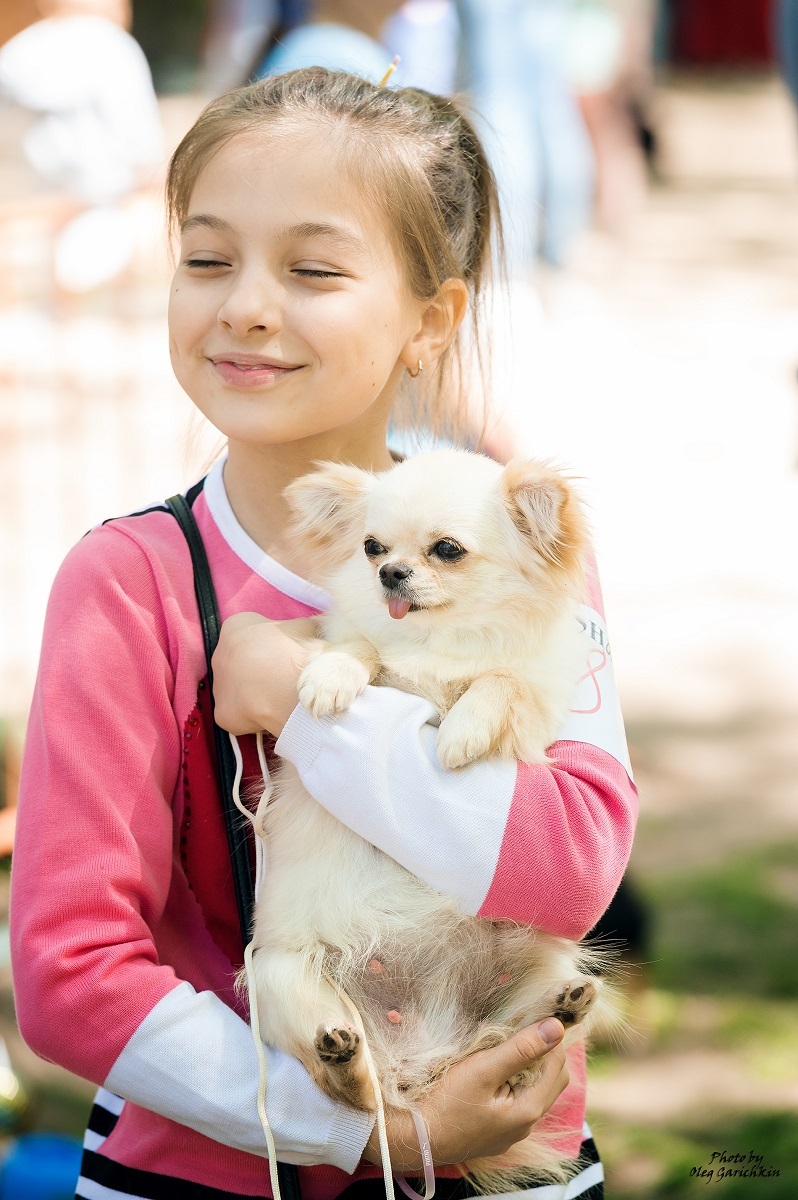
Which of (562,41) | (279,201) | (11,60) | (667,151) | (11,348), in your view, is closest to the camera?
(279,201)

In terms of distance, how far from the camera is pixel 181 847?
4.90ft

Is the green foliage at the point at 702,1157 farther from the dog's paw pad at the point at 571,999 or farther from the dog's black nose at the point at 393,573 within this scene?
the dog's black nose at the point at 393,573

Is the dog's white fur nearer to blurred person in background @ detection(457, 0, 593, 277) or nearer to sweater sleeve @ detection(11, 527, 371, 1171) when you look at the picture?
sweater sleeve @ detection(11, 527, 371, 1171)

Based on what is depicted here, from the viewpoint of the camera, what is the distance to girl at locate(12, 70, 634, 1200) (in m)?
1.32

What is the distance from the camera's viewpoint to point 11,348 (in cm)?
438

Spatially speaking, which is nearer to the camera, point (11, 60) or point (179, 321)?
point (179, 321)

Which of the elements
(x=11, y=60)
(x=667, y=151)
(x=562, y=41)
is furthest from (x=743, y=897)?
(x=667, y=151)

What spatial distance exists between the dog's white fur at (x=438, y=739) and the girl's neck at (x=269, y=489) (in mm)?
42

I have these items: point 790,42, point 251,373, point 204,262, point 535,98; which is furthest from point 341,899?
point 535,98

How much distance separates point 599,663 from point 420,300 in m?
0.58

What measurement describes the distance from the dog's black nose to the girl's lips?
28 cm

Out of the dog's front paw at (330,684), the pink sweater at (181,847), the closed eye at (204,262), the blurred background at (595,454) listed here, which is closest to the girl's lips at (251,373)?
the closed eye at (204,262)

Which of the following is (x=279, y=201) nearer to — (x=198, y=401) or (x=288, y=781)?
(x=198, y=401)

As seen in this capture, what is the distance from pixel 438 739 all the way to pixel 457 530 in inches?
11.7
